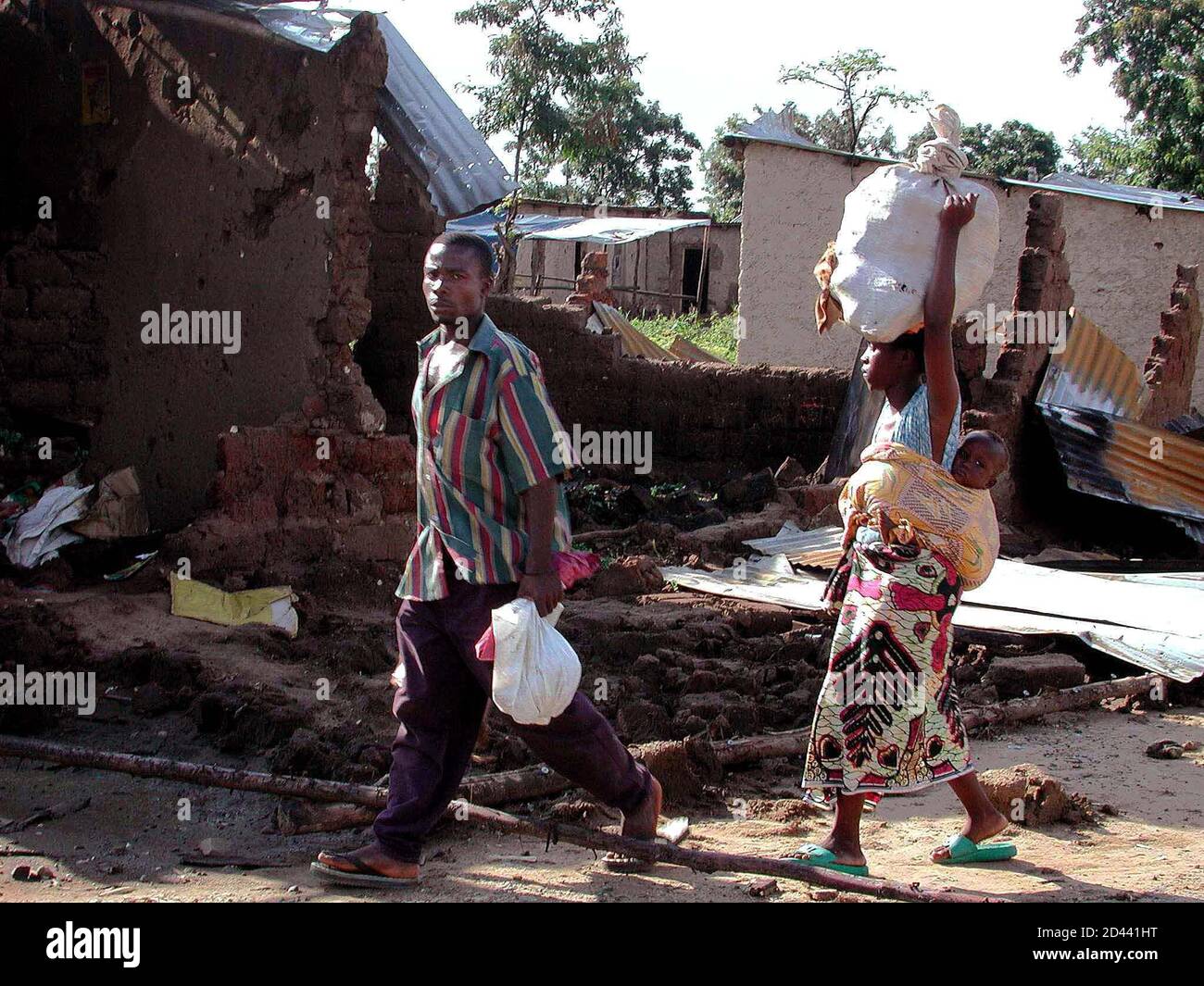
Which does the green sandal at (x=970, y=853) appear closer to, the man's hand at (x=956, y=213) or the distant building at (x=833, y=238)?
the man's hand at (x=956, y=213)

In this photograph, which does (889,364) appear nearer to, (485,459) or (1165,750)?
(485,459)

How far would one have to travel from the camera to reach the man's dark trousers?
340cm

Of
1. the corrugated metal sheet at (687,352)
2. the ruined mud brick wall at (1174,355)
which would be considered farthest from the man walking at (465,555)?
the corrugated metal sheet at (687,352)

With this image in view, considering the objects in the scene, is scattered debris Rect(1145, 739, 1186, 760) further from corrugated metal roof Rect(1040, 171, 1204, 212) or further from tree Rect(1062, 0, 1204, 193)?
tree Rect(1062, 0, 1204, 193)

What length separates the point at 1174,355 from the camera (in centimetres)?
1278

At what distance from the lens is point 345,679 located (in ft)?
18.6

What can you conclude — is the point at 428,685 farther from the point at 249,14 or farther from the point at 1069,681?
the point at 249,14

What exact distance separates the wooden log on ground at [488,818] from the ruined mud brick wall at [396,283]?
18.3 feet

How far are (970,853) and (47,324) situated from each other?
6.59m

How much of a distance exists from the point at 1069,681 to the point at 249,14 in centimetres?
556

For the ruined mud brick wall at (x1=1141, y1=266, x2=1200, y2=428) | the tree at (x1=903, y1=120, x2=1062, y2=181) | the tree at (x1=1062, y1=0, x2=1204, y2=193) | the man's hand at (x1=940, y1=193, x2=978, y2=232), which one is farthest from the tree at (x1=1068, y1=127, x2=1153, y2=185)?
the man's hand at (x1=940, y1=193, x2=978, y2=232)

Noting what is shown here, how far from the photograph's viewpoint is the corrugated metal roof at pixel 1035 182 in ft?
54.3

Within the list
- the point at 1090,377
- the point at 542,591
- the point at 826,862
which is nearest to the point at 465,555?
the point at 542,591

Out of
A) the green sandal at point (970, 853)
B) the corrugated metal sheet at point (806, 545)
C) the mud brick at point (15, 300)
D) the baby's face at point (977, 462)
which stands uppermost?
the mud brick at point (15, 300)
